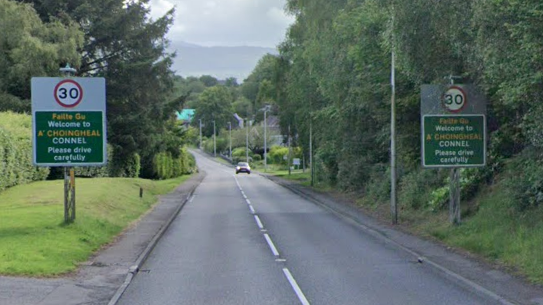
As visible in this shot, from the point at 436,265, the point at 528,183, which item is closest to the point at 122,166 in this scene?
the point at 528,183

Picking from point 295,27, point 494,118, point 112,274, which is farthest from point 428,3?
point 295,27

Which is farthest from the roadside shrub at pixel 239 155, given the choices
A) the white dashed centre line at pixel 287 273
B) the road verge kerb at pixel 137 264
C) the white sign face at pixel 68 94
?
the white sign face at pixel 68 94

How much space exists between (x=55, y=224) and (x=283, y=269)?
7.54m

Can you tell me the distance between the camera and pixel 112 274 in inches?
489

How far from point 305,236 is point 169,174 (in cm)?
4786

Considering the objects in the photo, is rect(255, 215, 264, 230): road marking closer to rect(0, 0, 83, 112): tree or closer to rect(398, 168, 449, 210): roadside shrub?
rect(398, 168, 449, 210): roadside shrub

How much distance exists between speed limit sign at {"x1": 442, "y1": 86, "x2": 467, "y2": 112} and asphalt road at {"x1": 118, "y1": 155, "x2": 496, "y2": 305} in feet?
13.7

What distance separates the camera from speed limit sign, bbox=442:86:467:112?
16.9m

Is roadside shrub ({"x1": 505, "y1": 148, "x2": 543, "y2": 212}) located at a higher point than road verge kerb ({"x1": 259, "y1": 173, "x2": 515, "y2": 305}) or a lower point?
higher

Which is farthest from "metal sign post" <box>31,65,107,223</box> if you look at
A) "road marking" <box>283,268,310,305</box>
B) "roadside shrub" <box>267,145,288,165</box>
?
"roadside shrub" <box>267,145,288,165</box>

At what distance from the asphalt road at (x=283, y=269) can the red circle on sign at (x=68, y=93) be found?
468 centimetres

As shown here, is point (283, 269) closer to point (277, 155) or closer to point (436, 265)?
point (436, 265)

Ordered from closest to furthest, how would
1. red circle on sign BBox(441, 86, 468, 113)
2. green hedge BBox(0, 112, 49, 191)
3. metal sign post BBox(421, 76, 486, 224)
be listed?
red circle on sign BBox(441, 86, 468, 113)
metal sign post BBox(421, 76, 486, 224)
green hedge BBox(0, 112, 49, 191)

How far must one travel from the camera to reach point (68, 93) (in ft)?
57.6
